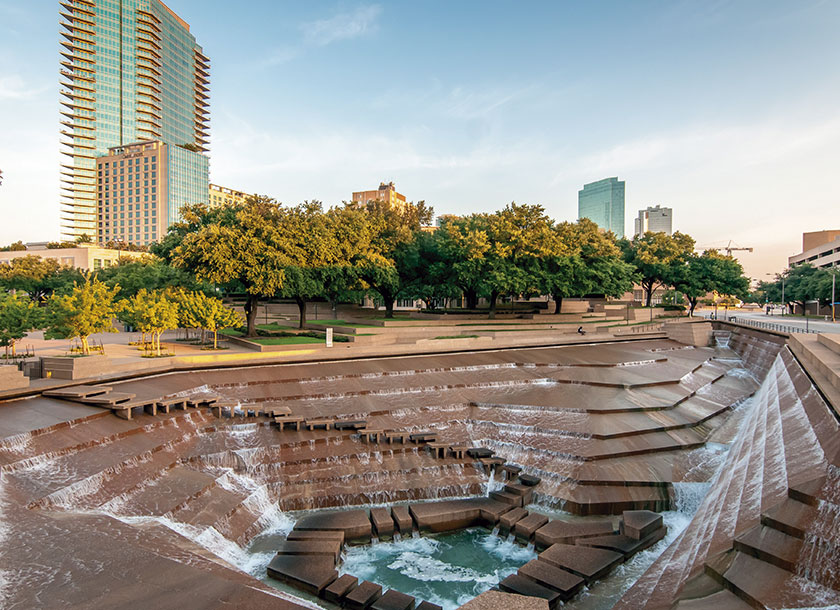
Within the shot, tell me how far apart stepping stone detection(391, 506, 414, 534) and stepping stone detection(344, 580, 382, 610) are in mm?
2613

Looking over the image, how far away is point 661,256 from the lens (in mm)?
55625

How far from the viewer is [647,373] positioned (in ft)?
77.9

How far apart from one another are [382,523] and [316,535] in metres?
1.48

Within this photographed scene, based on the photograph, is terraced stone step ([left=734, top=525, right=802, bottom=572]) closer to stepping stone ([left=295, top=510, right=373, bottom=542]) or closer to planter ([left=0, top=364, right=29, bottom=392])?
stepping stone ([left=295, top=510, right=373, bottom=542])

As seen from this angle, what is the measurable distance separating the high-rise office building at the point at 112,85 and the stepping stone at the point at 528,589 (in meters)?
143

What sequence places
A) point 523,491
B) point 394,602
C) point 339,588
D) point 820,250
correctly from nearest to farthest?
1. point 394,602
2. point 339,588
3. point 523,491
4. point 820,250

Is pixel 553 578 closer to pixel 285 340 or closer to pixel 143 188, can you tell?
pixel 285 340

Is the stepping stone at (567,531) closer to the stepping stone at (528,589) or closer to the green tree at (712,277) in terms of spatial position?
the stepping stone at (528,589)

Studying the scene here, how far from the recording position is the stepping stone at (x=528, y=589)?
7.98 m

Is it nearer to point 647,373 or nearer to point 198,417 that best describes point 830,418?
point 647,373

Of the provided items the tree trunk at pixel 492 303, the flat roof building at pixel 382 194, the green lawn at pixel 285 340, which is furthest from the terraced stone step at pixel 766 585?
the flat roof building at pixel 382 194

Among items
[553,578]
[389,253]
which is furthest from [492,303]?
[553,578]

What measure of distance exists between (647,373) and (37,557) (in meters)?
24.0

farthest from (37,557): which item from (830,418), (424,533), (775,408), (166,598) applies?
(775,408)
